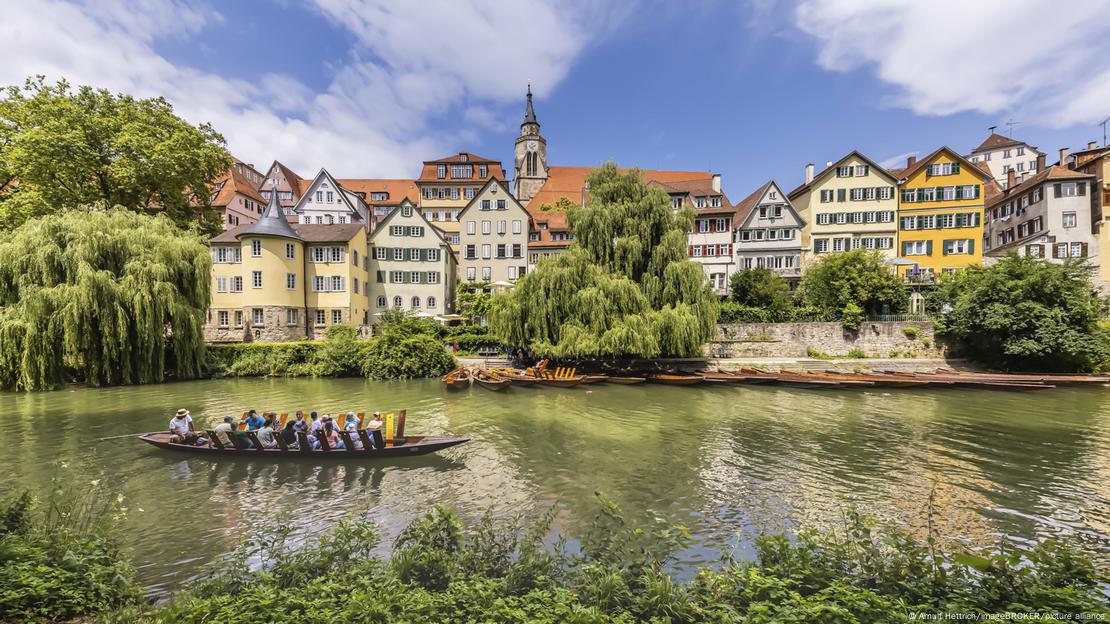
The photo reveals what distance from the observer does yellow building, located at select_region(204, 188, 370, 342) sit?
35.4 m

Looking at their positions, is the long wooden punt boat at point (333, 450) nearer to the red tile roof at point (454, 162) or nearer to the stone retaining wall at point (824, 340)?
the stone retaining wall at point (824, 340)

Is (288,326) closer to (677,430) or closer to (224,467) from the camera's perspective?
(224,467)

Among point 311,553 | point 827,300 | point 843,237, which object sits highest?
point 843,237

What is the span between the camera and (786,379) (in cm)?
2541

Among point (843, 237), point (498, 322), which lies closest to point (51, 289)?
point (498, 322)

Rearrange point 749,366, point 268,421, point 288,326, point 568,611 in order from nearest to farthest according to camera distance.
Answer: point 568,611 < point 268,421 < point 749,366 < point 288,326

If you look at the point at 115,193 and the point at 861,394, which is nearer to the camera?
the point at 861,394

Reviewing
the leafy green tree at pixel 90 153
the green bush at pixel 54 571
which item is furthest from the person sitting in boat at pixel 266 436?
the leafy green tree at pixel 90 153

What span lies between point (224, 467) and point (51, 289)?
18.4 meters

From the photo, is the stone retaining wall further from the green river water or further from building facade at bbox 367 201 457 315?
building facade at bbox 367 201 457 315

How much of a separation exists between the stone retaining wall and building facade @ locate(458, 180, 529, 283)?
21.6 metres

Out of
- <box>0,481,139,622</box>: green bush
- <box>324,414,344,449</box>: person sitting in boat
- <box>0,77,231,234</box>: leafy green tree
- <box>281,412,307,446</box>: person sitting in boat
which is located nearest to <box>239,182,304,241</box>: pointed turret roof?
<box>0,77,231,234</box>: leafy green tree

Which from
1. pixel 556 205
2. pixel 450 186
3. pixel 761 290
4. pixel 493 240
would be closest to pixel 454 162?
pixel 450 186

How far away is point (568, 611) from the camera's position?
4.25m
